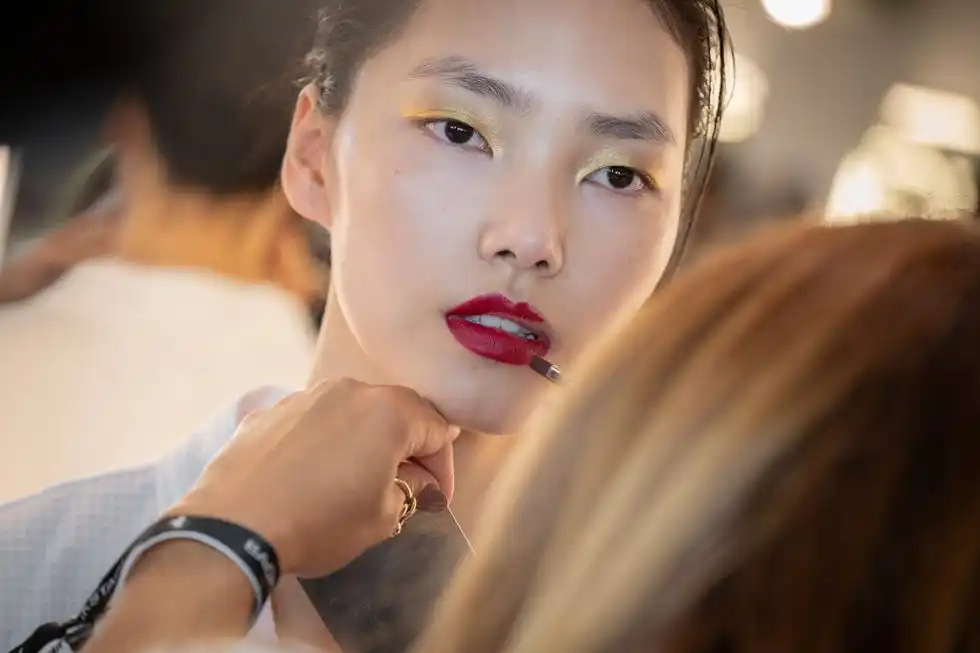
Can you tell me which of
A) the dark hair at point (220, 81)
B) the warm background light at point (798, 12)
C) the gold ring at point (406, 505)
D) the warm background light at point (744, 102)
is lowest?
the gold ring at point (406, 505)

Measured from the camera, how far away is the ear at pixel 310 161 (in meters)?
0.71

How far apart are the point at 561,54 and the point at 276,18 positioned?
0.22 meters

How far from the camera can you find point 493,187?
2.13 ft

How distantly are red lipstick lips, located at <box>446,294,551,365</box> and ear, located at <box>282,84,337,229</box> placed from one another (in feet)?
0.43

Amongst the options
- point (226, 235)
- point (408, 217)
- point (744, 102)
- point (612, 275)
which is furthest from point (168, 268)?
point (744, 102)

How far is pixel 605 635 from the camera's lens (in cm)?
37

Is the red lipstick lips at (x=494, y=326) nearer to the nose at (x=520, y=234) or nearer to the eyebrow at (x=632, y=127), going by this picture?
the nose at (x=520, y=234)

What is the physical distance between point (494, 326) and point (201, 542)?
243 millimetres

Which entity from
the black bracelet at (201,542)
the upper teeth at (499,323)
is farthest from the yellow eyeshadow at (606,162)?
the black bracelet at (201,542)

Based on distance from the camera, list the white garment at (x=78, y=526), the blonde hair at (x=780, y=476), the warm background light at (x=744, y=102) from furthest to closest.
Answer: the warm background light at (x=744, y=102) < the white garment at (x=78, y=526) < the blonde hair at (x=780, y=476)

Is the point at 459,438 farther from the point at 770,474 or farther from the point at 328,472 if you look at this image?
the point at 770,474

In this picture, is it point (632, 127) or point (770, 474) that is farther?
point (632, 127)

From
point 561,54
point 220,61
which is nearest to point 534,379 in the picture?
point 561,54

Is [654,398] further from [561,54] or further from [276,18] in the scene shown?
[276,18]
